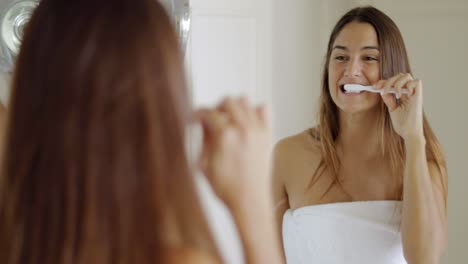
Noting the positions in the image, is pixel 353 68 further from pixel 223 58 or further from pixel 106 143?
pixel 106 143

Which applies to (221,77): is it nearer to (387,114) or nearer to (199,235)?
(387,114)

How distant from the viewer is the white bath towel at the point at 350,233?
1.03 metres

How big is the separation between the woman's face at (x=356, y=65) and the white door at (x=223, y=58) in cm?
28

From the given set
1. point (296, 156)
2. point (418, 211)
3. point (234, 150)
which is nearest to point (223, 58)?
point (296, 156)

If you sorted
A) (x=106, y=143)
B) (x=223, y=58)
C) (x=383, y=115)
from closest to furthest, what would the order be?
1. (x=106, y=143)
2. (x=383, y=115)
3. (x=223, y=58)

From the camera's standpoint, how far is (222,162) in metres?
0.43

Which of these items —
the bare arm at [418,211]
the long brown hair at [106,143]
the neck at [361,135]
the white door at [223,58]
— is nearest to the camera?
the long brown hair at [106,143]

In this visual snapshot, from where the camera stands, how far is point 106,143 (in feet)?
1.35

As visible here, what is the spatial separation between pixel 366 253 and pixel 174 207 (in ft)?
2.21

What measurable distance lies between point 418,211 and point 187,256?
0.67 m

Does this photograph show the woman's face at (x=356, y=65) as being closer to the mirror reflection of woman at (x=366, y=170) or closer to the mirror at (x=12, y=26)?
the mirror reflection of woman at (x=366, y=170)

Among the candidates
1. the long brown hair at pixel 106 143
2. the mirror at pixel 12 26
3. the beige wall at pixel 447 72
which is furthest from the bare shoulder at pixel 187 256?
the beige wall at pixel 447 72

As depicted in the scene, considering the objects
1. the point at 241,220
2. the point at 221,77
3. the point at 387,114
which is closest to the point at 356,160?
the point at 387,114

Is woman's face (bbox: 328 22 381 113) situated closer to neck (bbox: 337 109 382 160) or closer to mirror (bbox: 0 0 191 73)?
neck (bbox: 337 109 382 160)
